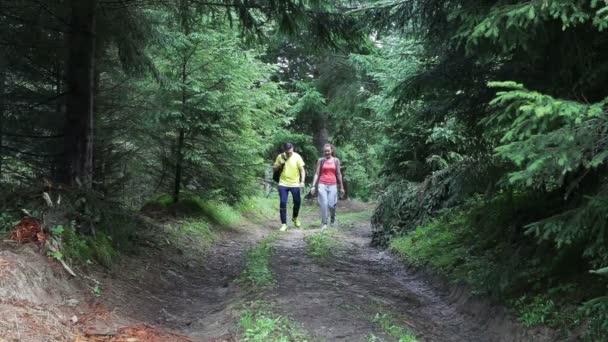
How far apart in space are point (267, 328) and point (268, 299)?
108cm

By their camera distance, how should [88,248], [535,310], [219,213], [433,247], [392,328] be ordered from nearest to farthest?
[535,310]
[392,328]
[88,248]
[433,247]
[219,213]

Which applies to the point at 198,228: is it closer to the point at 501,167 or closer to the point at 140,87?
the point at 140,87

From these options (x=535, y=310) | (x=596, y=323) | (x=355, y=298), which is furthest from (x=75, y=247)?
(x=596, y=323)

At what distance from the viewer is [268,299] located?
6160 millimetres

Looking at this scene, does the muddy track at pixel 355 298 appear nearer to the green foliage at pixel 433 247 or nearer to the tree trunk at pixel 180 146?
the green foliage at pixel 433 247

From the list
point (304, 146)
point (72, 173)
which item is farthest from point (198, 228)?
point (304, 146)

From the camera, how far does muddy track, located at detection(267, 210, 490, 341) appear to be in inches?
218

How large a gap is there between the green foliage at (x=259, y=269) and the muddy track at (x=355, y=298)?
14 cm

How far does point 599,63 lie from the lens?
200 inches

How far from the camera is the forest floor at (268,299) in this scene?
17.4 feet

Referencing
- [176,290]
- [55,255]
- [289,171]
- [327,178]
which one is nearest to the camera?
[55,255]

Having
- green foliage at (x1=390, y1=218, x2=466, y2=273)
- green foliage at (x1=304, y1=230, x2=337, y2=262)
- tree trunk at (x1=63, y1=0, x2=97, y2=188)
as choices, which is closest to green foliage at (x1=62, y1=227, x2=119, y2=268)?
tree trunk at (x1=63, y1=0, x2=97, y2=188)

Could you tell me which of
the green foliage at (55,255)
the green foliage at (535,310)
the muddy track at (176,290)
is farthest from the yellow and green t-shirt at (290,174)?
the green foliage at (535,310)

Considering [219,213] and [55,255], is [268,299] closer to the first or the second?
[55,255]
